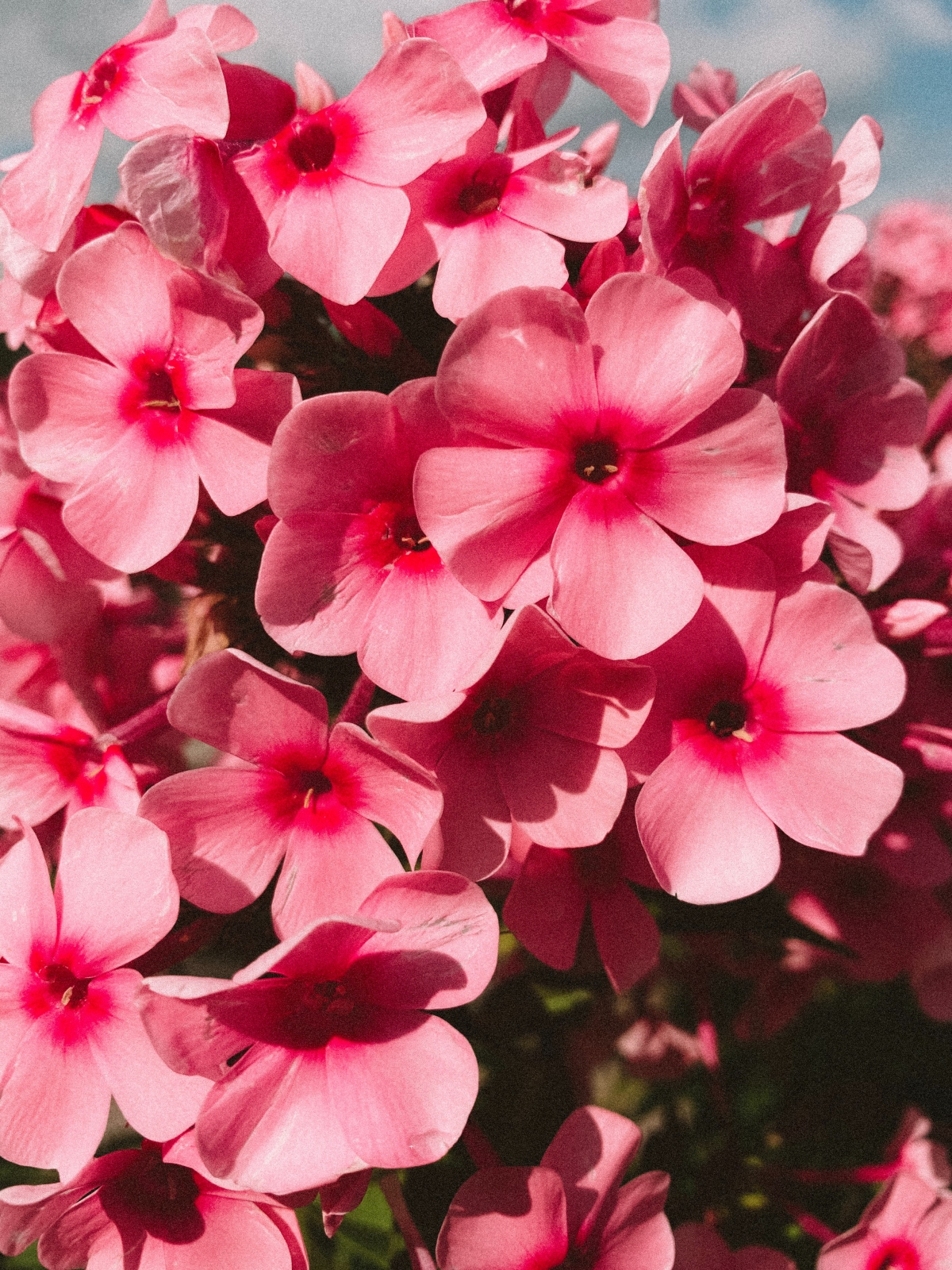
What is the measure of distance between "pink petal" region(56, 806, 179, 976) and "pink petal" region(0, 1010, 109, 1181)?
0.04 meters

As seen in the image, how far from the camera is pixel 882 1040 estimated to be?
116 cm

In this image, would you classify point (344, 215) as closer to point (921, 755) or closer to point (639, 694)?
point (639, 694)

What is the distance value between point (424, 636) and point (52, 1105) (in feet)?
1.04

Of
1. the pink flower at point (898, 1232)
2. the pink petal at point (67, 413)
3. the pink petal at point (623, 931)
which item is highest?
the pink petal at point (67, 413)

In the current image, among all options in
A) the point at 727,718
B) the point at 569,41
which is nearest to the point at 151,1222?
the point at 727,718

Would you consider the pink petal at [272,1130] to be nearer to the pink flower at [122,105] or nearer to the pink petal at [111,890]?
the pink petal at [111,890]

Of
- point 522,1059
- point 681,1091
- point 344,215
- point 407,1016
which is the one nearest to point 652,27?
point 344,215

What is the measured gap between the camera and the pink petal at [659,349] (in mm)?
485

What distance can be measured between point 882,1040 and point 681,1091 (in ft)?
0.92

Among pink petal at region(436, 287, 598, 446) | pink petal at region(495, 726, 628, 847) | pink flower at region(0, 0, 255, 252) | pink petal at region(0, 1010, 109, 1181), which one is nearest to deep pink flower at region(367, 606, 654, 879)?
pink petal at region(495, 726, 628, 847)

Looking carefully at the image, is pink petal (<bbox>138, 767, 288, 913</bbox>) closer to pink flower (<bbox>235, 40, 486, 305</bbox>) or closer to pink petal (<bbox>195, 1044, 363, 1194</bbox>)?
pink petal (<bbox>195, 1044, 363, 1194</bbox>)

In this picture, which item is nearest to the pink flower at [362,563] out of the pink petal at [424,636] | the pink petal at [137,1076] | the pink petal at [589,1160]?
the pink petal at [424,636]

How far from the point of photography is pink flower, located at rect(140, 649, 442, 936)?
1.65 feet

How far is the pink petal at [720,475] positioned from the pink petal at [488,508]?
53mm
